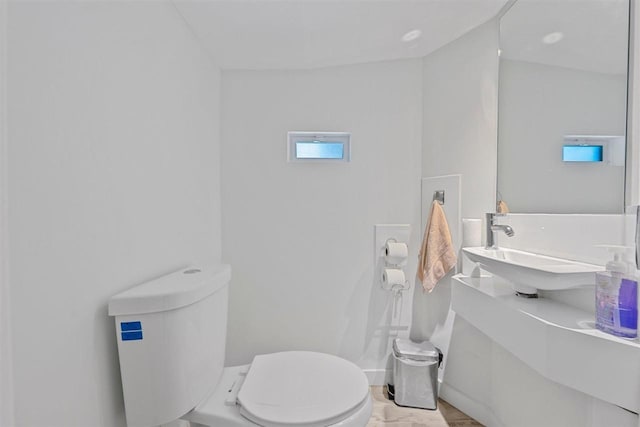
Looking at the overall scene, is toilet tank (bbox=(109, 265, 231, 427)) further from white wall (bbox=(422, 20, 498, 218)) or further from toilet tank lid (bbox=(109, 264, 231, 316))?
white wall (bbox=(422, 20, 498, 218))

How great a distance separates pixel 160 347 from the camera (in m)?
0.86

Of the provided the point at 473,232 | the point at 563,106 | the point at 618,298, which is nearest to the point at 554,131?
the point at 563,106

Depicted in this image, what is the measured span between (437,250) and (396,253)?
0.70 feet

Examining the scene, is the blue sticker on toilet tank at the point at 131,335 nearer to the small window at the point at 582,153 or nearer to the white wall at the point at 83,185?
the white wall at the point at 83,185

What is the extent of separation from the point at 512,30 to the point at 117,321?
73.5 inches

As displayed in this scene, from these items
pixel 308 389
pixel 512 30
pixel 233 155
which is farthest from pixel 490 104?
pixel 308 389

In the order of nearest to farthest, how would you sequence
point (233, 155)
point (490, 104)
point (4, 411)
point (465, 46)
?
point (4, 411) < point (490, 104) < point (465, 46) < point (233, 155)

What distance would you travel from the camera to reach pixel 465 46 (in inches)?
62.7

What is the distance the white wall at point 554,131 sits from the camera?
95 centimetres

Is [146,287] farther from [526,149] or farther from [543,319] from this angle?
[526,149]

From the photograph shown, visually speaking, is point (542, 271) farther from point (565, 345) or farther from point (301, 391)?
point (301, 391)

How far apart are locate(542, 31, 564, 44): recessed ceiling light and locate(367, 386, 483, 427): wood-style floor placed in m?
1.72

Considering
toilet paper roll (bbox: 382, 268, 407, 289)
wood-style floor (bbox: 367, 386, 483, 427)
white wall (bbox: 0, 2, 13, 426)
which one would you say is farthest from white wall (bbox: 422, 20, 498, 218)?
white wall (bbox: 0, 2, 13, 426)

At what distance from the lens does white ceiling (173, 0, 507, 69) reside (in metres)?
1.26
